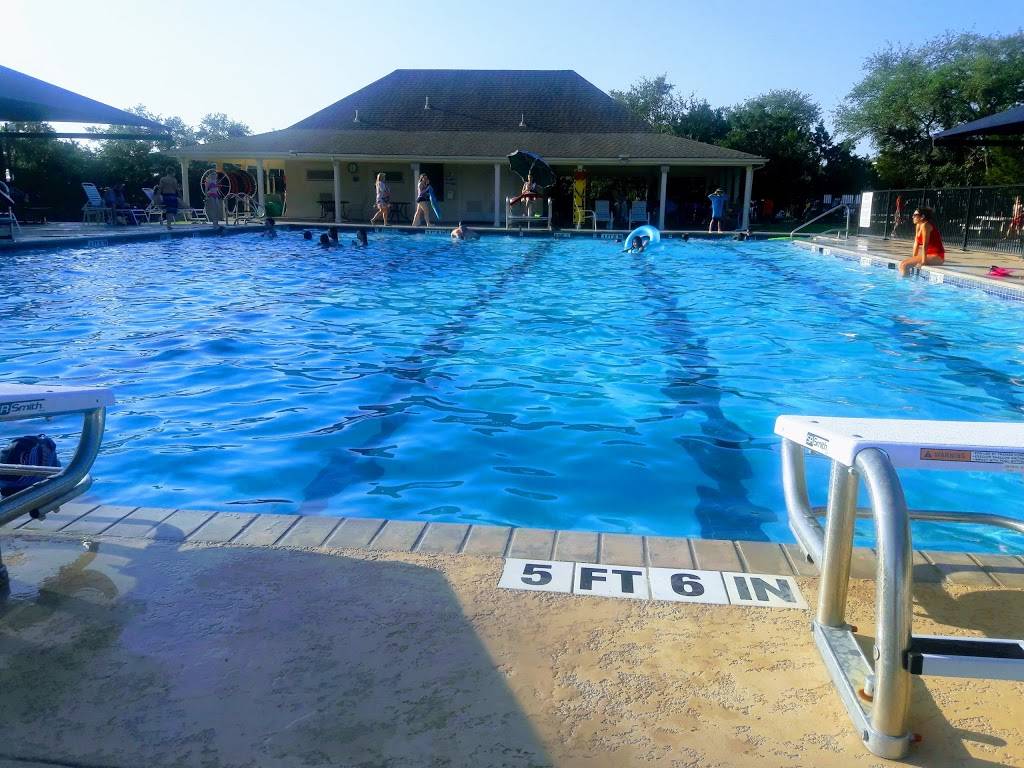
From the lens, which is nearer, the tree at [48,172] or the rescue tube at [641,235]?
the rescue tube at [641,235]

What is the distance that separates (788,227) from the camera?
3106cm

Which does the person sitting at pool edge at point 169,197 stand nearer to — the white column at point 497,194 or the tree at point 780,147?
the white column at point 497,194

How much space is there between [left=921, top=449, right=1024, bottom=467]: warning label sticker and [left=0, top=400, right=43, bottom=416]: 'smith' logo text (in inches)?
96.4

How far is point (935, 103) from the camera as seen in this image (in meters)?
36.5

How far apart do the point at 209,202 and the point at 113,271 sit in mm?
9010

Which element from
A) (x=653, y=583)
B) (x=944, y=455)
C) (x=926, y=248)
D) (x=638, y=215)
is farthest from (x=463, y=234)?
(x=944, y=455)

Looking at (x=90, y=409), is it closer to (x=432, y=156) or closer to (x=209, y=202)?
(x=209, y=202)

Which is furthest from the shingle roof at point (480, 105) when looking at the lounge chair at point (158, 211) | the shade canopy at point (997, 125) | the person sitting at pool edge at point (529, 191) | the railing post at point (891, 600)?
the railing post at point (891, 600)

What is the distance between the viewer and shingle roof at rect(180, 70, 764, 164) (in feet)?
85.3

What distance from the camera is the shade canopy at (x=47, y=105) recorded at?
1438 centimetres

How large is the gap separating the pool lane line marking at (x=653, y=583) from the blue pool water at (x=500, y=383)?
4.68 feet

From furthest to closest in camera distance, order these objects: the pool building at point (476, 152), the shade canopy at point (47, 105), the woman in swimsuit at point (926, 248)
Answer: the pool building at point (476, 152) < the shade canopy at point (47, 105) < the woman in swimsuit at point (926, 248)

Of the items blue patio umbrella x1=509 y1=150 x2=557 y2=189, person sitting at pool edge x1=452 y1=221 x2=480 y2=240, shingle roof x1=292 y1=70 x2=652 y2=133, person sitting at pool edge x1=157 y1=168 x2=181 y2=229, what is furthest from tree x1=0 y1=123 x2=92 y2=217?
blue patio umbrella x1=509 y1=150 x2=557 y2=189

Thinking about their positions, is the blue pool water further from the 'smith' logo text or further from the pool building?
the pool building
